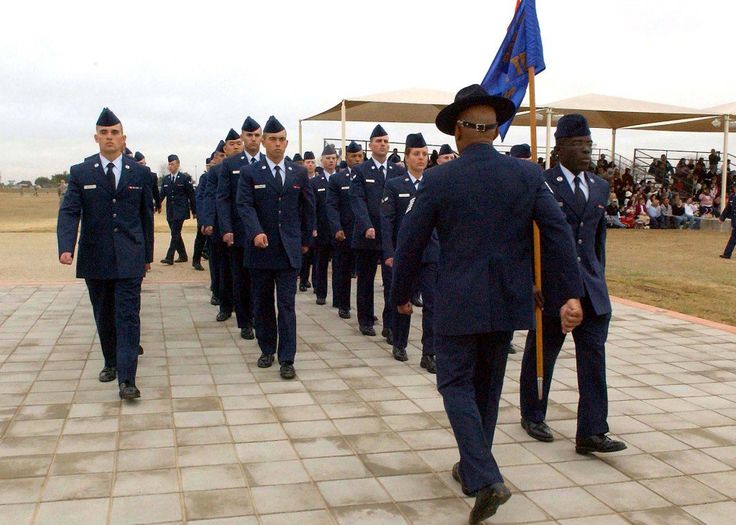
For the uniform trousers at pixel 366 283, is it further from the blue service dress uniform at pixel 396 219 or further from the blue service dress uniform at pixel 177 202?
the blue service dress uniform at pixel 177 202

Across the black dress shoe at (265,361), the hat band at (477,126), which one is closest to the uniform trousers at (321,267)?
the black dress shoe at (265,361)

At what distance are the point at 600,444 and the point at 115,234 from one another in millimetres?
3667

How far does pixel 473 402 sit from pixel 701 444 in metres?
1.96

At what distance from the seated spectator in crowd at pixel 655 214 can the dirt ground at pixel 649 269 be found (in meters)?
2.85

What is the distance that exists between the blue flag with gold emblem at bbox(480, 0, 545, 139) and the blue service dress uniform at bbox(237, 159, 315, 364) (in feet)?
6.96

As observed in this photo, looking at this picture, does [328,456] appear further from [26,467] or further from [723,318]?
[723,318]

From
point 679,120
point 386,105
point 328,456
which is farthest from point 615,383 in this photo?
point 679,120

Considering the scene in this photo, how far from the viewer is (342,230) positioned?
957cm

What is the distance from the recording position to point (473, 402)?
3617mm

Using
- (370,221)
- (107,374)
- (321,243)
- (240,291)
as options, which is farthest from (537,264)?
(321,243)

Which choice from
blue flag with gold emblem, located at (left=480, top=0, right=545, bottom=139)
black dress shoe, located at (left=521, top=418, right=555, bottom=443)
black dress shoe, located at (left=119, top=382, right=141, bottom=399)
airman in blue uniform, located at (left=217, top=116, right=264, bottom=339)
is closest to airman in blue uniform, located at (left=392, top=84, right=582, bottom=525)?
black dress shoe, located at (left=521, top=418, right=555, bottom=443)

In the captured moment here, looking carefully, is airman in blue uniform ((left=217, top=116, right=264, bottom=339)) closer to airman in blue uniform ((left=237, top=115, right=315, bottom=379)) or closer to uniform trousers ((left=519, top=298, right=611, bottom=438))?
airman in blue uniform ((left=237, top=115, right=315, bottom=379))

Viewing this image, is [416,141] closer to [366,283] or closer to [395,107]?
[366,283]

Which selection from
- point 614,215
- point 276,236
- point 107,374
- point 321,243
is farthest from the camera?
point 614,215
